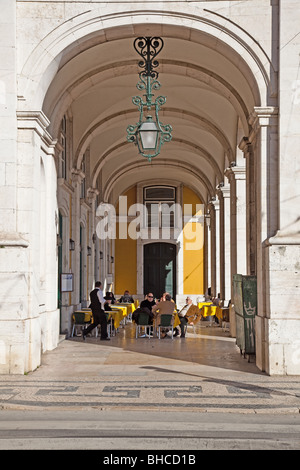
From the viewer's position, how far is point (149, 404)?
8492mm

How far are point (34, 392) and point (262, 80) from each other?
5.93 metres

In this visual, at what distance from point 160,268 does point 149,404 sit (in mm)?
25735

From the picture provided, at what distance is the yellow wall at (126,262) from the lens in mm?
33844

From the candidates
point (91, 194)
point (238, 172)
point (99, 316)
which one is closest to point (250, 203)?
point (238, 172)

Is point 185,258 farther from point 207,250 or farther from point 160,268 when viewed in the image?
point 207,250

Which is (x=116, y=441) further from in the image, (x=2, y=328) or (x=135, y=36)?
(x=135, y=36)

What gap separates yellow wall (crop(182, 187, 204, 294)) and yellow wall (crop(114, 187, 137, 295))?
237 centimetres

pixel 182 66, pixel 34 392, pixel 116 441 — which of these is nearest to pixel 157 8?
pixel 182 66

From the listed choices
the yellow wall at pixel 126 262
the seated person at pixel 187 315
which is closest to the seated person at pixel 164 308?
the seated person at pixel 187 315

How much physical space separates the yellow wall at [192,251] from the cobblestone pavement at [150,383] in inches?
728

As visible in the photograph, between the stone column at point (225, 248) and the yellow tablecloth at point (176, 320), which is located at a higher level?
the stone column at point (225, 248)

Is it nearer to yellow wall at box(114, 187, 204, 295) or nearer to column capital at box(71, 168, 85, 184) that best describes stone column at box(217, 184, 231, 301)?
column capital at box(71, 168, 85, 184)

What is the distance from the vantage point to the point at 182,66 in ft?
49.4

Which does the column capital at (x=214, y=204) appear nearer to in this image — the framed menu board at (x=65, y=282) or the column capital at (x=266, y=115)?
the framed menu board at (x=65, y=282)
